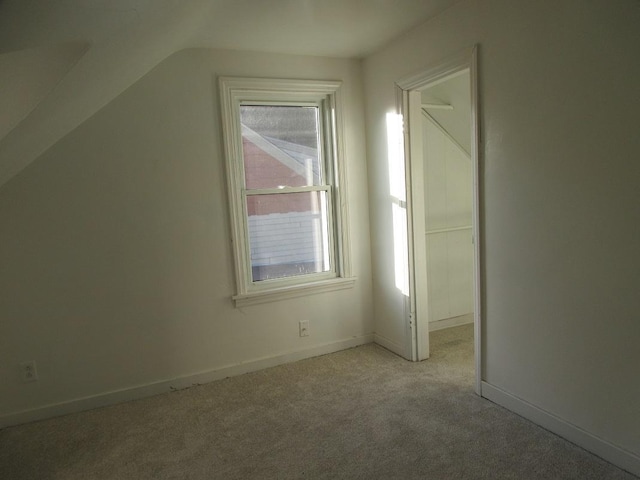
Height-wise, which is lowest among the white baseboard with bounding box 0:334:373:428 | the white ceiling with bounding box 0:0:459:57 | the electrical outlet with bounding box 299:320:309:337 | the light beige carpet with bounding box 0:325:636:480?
the light beige carpet with bounding box 0:325:636:480

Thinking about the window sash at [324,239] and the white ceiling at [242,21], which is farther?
the window sash at [324,239]

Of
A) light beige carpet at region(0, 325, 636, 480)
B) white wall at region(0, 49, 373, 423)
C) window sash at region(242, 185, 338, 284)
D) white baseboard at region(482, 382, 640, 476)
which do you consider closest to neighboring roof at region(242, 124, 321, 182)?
window sash at region(242, 185, 338, 284)

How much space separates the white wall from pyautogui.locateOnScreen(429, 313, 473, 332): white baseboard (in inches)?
58.7

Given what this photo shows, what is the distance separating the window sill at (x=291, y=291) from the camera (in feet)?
9.66

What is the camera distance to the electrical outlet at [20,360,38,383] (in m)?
2.46

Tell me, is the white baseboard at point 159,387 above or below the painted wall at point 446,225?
below

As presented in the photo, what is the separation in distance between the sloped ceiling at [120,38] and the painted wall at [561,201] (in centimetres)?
57

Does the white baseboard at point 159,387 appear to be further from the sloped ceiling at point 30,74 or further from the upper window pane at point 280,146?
the sloped ceiling at point 30,74

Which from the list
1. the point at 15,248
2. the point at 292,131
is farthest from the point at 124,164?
the point at 292,131

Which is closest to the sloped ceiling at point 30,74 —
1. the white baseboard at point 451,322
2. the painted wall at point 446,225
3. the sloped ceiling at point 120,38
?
the sloped ceiling at point 120,38

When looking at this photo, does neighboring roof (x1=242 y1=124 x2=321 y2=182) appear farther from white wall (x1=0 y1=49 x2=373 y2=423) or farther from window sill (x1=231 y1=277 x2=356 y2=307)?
window sill (x1=231 y1=277 x2=356 y2=307)

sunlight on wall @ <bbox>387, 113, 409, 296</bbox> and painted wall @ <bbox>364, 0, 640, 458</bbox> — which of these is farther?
sunlight on wall @ <bbox>387, 113, 409, 296</bbox>

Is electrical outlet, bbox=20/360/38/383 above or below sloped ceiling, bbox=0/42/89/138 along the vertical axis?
below

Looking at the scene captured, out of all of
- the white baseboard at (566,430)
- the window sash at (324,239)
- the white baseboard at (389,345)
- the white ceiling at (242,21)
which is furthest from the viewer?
the white baseboard at (389,345)
